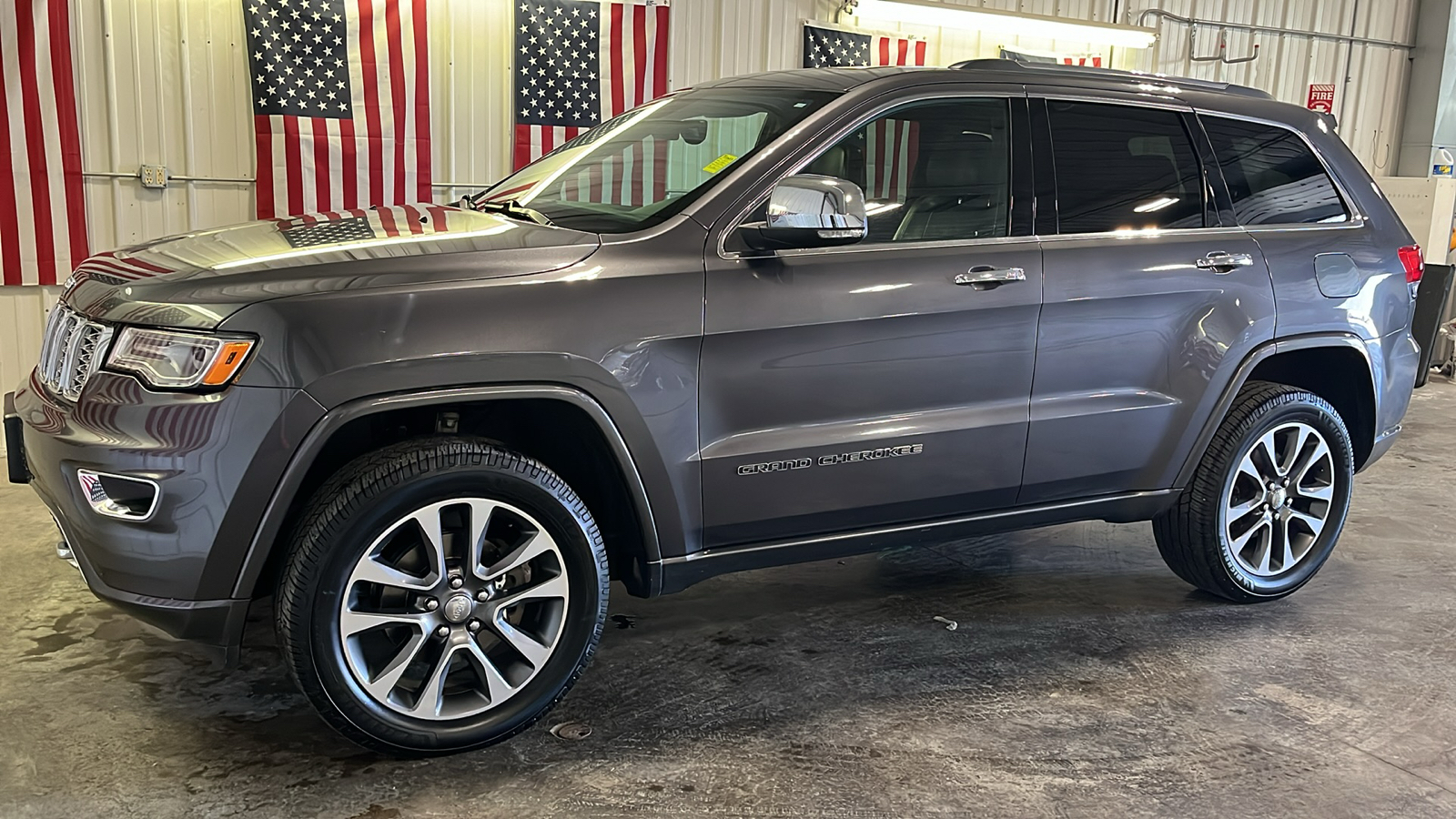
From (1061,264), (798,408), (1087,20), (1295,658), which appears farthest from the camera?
(1087,20)

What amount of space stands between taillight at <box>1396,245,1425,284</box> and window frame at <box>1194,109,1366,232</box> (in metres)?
0.22

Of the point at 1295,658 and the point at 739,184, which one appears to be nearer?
the point at 739,184

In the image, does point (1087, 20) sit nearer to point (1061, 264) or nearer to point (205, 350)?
point (1061, 264)

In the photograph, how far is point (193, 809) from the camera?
2.55m

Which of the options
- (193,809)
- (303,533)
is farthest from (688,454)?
(193,809)

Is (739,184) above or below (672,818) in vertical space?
above

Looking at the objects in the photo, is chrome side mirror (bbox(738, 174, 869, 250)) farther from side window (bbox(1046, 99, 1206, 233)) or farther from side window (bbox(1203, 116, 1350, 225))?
side window (bbox(1203, 116, 1350, 225))

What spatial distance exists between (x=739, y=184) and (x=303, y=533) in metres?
1.38

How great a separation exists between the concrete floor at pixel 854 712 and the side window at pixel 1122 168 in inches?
53.8

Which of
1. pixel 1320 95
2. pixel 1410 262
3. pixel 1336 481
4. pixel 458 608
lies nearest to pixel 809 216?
pixel 458 608

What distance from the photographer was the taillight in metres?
4.08

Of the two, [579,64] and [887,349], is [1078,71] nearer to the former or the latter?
[887,349]

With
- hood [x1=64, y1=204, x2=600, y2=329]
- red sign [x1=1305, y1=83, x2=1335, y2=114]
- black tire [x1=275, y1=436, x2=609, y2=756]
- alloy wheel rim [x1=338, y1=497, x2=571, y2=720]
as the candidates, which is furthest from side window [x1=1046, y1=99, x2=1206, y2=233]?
red sign [x1=1305, y1=83, x2=1335, y2=114]

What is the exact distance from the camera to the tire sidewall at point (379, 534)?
260cm
